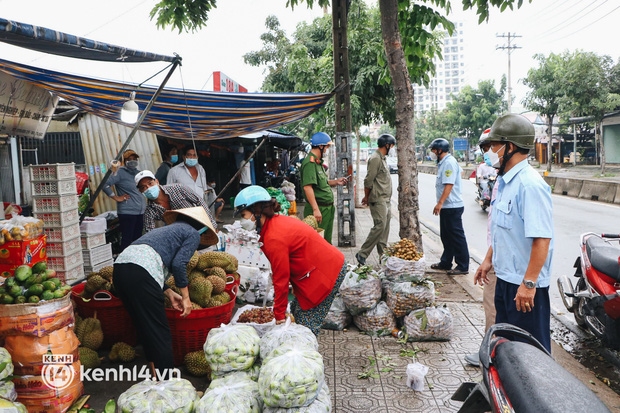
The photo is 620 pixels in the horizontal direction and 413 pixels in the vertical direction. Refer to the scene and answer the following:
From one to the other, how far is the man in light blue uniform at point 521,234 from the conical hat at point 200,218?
2291 mm

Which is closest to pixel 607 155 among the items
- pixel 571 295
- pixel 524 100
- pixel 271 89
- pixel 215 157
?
pixel 524 100

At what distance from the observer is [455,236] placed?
6.63 meters

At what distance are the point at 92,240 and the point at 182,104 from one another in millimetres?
2344

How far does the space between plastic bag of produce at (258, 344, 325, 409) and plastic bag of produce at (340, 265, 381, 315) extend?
1.91m

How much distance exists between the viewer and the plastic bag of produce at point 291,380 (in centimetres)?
247

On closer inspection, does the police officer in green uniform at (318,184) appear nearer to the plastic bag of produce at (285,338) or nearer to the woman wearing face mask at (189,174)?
the woman wearing face mask at (189,174)


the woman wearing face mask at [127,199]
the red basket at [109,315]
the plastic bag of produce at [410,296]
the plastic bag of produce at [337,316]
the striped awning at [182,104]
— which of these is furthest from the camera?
the woman wearing face mask at [127,199]

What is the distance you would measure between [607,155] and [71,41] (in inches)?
1385

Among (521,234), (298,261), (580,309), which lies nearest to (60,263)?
(298,261)

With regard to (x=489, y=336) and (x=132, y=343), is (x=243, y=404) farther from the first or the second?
(x=132, y=343)

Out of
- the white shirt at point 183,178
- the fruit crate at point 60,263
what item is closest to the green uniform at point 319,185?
the white shirt at point 183,178

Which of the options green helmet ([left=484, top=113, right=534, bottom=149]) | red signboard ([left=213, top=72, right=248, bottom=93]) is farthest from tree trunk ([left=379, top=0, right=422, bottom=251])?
red signboard ([left=213, top=72, right=248, bottom=93])

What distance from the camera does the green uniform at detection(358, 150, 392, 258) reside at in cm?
691

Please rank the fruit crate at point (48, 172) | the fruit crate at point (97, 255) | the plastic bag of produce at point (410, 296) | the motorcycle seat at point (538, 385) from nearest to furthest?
the motorcycle seat at point (538, 385) → the plastic bag of produce at point (410, 296) → the fruit crate at point (48, 172) → the fruit crate at point (97, 255)
